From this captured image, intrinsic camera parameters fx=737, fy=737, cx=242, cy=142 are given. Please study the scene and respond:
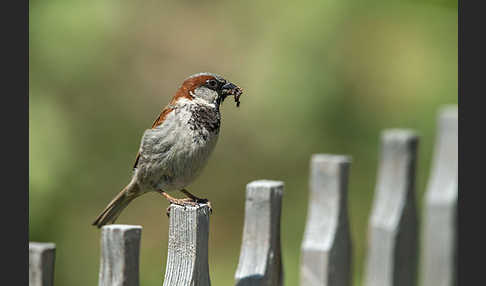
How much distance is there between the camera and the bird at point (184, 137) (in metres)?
2.15

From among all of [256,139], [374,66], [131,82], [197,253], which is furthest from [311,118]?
[197,253]

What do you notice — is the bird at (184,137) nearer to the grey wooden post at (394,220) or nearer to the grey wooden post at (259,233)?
the grey wooden post at (259,233)

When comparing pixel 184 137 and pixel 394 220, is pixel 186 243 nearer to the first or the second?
pixel 184 137

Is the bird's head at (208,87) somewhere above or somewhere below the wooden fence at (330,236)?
above

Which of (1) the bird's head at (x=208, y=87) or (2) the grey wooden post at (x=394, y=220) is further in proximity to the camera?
(2) the grey wooden post at (x=394, y=220)

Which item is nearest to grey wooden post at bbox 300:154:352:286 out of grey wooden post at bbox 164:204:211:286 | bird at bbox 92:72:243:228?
bird at bbox 92:72:243:228

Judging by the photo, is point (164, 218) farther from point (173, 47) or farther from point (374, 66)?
point (374, 66)

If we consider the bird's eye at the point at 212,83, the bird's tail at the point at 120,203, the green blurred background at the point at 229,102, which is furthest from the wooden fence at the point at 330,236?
the green blurred background at the point at 229,102

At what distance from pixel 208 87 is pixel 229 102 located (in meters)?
2.07

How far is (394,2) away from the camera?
15.2 ft

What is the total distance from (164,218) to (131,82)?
0.77m

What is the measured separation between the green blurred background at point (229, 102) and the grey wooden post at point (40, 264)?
64.0 inches

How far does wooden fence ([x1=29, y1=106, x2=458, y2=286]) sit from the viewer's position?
6.08ft

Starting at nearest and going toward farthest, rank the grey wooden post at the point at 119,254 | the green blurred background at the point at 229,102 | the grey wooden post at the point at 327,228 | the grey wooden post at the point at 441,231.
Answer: the grey wooden post at the point at 119,254, the grey wooden post at the point at 327,228, the grey wooden post at the point at 441,231, the green blurred background at the point at 229,102
